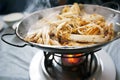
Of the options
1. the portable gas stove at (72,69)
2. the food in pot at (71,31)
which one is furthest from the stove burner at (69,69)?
the food in pot at (71,31)

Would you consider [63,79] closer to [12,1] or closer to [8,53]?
[8,53]

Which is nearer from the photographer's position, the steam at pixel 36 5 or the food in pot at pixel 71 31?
the food in pot at pixel 71 31

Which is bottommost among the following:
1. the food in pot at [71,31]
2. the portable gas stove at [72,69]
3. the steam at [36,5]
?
the portable gas stove at [72,69]

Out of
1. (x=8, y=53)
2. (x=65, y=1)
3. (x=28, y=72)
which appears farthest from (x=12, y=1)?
(x=28, y=72)

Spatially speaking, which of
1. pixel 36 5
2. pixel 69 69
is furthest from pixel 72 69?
pixel 36 5

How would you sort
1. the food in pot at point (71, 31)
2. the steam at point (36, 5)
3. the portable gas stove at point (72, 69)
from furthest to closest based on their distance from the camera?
1. the steam at point (36, 5)
2. the portable gas stove at point (72, 69)
3. the food in pot at point (71, 31)

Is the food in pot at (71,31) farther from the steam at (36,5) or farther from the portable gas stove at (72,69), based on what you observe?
the steam at (36,5)
